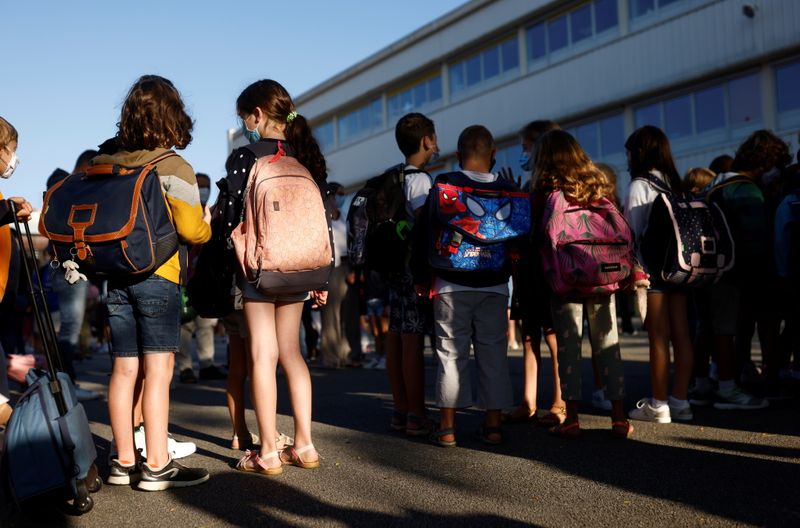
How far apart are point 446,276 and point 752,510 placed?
2170 mm

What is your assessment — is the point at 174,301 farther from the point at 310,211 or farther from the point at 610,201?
the point at 610,201

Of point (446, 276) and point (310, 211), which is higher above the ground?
point (310, 211)

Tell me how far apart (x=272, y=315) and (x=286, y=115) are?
3.48 feet

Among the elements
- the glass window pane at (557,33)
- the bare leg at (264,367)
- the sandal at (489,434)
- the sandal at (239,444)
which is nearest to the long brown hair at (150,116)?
the bare leg at (264,367)

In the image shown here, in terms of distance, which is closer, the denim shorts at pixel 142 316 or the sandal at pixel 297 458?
the denim shorts at pixel 142 316

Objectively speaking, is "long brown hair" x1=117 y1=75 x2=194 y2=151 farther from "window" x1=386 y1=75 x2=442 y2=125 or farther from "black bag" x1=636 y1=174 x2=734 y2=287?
"window" x1=386 y1=75 x2=442 y2=125

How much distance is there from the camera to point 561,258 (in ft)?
16.9

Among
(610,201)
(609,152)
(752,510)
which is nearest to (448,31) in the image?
(609,152)

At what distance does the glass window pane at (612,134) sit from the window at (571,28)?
2.51 meters

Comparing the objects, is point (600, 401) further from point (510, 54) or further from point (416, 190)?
point (510, 54)

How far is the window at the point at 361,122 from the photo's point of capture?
37844mm

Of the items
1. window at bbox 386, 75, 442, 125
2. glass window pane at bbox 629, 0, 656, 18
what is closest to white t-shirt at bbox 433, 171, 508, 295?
glass window pane at bbox 629, 0, 656, 18

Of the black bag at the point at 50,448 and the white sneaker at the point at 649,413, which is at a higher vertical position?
the black bag at the point at 50,448

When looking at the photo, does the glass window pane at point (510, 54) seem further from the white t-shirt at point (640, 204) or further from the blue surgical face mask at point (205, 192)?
the white t-shirt at point (640, 204)
